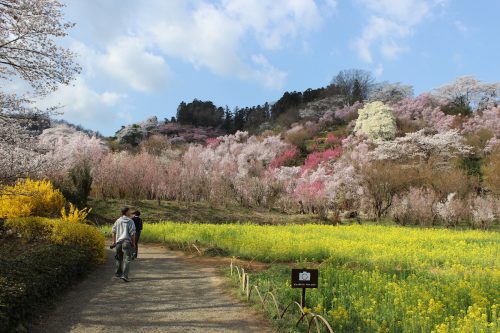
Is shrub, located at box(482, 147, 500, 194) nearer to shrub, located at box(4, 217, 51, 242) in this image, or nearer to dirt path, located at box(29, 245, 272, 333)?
dirt path, located at box(29, 245, 272, 333)

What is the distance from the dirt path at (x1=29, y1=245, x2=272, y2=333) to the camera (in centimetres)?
698

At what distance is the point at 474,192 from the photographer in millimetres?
31109

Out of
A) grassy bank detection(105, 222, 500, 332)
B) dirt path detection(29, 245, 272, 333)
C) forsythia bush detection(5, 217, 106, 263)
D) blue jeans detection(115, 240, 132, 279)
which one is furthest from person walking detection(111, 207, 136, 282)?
grassy bank detection(105, 222, 500, 332)

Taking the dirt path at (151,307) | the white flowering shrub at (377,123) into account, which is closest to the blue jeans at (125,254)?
the dirt path at (151,307)

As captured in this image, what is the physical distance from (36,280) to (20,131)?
14.2 feet

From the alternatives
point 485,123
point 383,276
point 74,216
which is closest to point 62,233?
point 74,216

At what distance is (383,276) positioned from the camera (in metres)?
9.86

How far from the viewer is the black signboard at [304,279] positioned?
654 cm

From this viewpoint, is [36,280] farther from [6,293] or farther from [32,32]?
[32,32]

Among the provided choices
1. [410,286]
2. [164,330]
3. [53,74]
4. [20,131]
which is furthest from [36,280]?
[410,286]

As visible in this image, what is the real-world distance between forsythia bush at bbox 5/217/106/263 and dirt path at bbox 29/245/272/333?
0.81m

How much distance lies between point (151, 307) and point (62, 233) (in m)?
5.03

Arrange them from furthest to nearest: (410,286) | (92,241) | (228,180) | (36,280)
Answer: (228,180), (92,241), (410,286), (36,280)

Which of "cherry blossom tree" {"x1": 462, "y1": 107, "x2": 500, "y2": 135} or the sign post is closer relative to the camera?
the sign post
